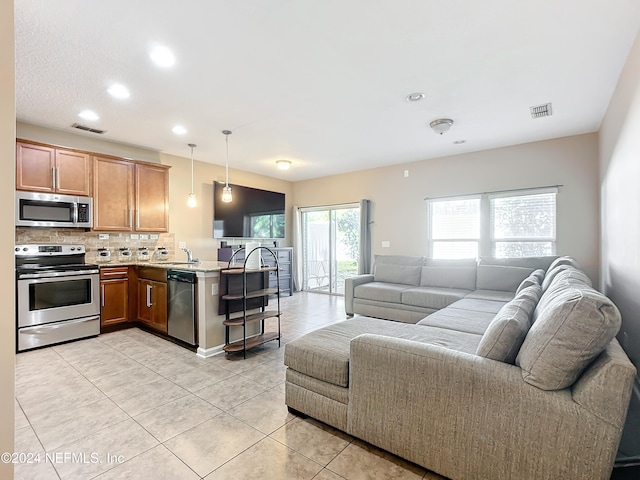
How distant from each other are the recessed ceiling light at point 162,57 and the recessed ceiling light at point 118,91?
25.5 inches

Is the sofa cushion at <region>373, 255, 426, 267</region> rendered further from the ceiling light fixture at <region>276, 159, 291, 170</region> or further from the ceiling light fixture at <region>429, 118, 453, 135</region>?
the ceiling light fixture at <region>276, 159, 291, 170</region>

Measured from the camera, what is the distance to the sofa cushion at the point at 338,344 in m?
1.87

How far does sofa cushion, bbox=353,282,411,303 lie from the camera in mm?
4468

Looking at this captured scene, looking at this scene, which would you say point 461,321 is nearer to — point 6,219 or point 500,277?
point 500,277

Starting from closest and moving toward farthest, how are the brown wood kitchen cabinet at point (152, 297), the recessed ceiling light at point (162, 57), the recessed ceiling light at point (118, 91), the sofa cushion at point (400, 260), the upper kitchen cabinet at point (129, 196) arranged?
the recessed ceiling light at point (162, 57), the recessed ceiling light at point (118, 91), the brown wood kitchen cabinet at point (152, 297), the upper kitchen cabinet at point (129, 196), the sofa cushion at point (400, 260)

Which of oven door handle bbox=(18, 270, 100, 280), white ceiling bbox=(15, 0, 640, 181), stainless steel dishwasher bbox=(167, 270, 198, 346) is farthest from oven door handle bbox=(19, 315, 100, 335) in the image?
white ceiling bbox=(15, 0, 640, 181)

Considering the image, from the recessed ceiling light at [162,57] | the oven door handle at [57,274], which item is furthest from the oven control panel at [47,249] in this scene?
the recessed ceiling light at [162,57]

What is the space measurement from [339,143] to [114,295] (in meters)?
3.77

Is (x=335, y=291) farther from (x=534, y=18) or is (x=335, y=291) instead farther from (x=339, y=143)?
(x=534, y=18)

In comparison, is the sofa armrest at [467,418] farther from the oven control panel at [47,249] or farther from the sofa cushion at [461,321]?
the oven control panel at [47,249]

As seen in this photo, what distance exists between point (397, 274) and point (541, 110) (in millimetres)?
2812

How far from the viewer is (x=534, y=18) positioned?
199cm

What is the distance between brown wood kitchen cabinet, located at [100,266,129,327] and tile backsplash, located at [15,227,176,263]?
0.47m

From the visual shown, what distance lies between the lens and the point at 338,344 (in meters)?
2.05
